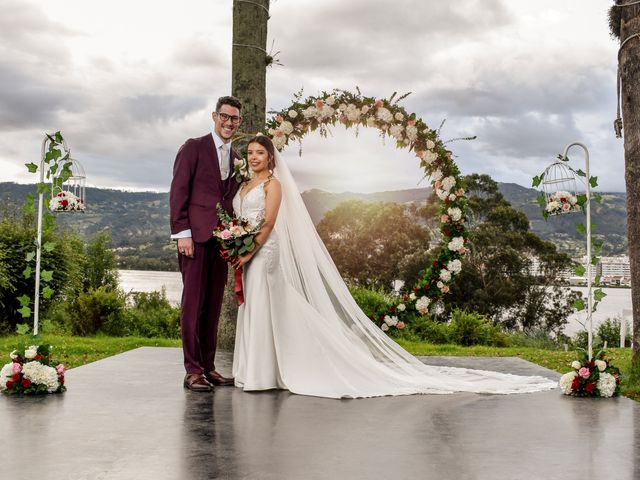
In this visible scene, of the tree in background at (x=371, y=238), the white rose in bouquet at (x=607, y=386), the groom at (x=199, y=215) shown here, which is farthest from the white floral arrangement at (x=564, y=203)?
the tree in background at (x=371, y=238)

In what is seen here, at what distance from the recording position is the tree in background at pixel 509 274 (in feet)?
84.6

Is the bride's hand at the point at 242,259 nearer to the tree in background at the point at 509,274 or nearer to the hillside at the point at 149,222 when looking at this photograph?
the hillside at the point at 149,222

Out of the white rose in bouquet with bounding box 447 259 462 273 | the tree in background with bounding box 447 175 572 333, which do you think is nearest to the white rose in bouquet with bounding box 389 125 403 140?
the white rose in bouquet with bounding box 447 259 462 273

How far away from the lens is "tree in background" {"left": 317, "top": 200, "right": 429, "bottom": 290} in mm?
29625

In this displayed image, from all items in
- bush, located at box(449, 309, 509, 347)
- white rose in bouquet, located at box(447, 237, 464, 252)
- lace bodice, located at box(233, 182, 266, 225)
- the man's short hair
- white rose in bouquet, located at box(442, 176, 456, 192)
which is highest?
the man's short hair

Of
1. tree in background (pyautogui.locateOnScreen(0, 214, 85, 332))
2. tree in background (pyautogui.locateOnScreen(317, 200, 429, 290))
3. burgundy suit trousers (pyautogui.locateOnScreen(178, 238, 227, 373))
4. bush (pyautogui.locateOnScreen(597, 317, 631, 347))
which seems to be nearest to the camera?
burgundy suit trousers (pyautogui.locateOnScreen(178, 238, 227, 373))

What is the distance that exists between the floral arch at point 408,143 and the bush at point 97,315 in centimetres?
643

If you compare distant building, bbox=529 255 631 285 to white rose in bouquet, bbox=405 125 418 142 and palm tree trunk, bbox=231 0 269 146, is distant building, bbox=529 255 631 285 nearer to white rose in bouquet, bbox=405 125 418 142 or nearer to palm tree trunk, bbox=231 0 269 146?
white rose in bouquet, bbox=405 125 418 142

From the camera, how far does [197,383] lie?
5.34 metres

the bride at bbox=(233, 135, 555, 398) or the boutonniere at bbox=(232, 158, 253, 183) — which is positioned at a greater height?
the boutonniere at bbox=(232, 158, 253, 183)

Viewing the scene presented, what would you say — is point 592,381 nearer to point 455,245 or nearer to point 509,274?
point 455,245

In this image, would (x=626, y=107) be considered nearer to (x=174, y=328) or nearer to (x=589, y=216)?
(x=589, y=216)

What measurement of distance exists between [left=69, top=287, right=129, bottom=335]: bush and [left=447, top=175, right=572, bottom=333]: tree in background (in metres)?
15.6

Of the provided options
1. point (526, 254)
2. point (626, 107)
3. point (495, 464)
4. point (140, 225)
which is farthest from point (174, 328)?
point (526, 254)
